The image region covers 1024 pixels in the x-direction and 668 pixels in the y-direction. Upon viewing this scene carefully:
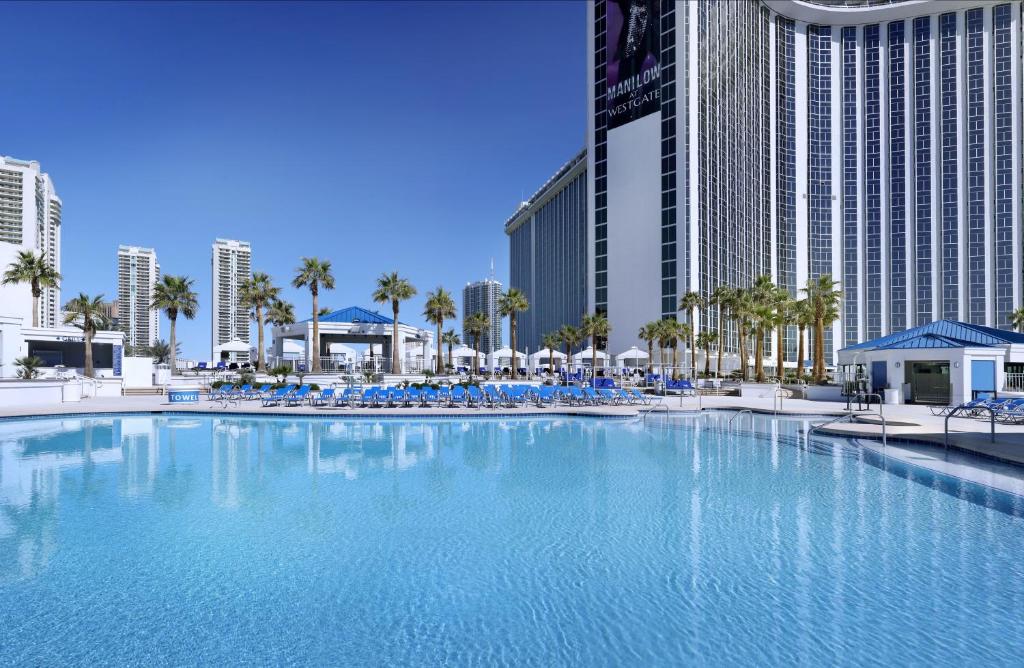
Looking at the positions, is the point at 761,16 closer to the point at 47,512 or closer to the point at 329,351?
the point at 329,351

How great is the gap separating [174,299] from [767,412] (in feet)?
111

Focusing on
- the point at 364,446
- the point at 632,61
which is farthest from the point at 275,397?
the point at 632,61

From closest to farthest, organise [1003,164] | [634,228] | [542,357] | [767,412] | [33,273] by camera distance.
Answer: [767,412] → [33,273] → [542,357] → [634,228] → [1003,164]

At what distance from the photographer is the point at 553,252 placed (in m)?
74.6

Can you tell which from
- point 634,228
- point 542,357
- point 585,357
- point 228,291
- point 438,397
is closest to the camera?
point 438,397

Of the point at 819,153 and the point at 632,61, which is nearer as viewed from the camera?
the point at 632,61

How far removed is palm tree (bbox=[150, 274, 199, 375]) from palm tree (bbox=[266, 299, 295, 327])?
573 centimetres

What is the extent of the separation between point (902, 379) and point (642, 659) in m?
25.3

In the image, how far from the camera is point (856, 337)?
56.4m

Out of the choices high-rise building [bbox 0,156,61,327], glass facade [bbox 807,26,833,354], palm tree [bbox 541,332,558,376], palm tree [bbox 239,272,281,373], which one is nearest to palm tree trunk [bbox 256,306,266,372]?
palm tree [bbox 239,272,281,373]

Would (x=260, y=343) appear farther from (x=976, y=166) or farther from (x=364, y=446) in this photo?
(x=976, y=166)

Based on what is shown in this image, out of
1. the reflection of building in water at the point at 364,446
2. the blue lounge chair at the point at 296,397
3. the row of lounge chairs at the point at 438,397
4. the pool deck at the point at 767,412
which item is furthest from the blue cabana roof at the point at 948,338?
the blue lounge chair at the point at 296,397

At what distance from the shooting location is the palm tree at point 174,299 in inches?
1293

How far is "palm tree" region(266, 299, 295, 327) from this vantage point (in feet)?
129
